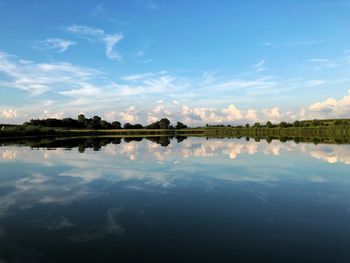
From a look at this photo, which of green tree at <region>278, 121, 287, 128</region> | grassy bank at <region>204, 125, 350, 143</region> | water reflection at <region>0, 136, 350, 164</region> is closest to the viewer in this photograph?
water reflection at <region>0, 136, 350, 164</region>

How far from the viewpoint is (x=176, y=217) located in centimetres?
1301

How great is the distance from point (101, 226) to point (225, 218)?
4579 millimetres

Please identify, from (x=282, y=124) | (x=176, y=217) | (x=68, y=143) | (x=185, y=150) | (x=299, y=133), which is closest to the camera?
(x=176, y=217)

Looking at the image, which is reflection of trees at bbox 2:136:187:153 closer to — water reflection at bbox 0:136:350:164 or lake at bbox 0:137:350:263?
water reflection at bbox 0:136:350:164

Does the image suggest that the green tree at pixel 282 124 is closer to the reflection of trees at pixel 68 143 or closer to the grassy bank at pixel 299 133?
the grassy bank at pixel 299 133

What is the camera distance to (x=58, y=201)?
52.7 feet

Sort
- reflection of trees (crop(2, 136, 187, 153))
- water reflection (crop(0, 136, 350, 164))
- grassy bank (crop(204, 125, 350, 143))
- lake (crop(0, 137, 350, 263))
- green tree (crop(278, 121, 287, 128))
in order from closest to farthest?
1. lake (crop(0, 137, 350, 263))
2. water reflection (crop(0, 136, 350, 164))
3. reflection of trees (crop(2, 136, 187, 153))
4. grassy bank (crop(204, 125, 350, 143))
5. green tree (crop(278, 121, 287, 128))

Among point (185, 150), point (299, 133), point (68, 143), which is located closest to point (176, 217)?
point (185, 150)

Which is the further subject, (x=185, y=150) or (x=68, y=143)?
(x=68, y=143)

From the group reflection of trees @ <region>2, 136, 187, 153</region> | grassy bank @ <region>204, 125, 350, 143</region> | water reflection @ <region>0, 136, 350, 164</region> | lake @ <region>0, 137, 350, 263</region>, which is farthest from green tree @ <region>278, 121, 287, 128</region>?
lake @ <region>0, 137, 350, 263</region>

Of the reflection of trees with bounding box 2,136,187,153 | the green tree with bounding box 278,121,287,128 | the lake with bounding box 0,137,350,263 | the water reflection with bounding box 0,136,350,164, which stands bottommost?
the lake with bounding box 0,137,350,263

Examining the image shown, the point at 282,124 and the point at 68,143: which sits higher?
the point at 282,124

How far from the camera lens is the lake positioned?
9.46 m

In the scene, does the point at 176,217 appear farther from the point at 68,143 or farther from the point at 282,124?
the point at 282,124
